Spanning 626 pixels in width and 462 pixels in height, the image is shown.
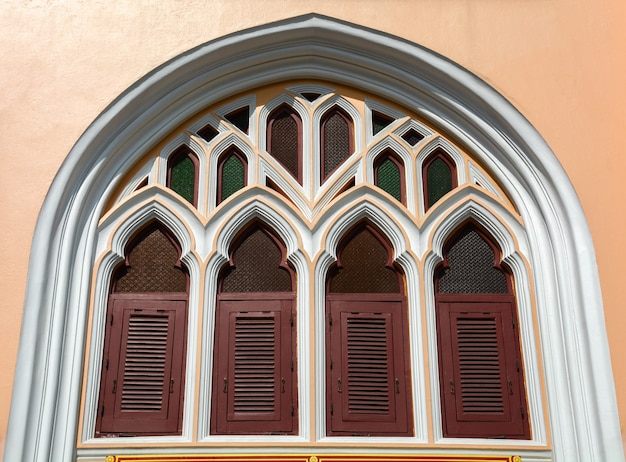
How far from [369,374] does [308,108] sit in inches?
99.9

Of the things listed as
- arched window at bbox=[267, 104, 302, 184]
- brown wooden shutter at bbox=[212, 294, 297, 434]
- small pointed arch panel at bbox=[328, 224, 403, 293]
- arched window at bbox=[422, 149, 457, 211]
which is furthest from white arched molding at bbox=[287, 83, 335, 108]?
brown wooden shutter at bbox=[212, 294, 297, 434]

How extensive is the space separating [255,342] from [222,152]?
178 cm

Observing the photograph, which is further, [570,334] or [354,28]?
[354,28]

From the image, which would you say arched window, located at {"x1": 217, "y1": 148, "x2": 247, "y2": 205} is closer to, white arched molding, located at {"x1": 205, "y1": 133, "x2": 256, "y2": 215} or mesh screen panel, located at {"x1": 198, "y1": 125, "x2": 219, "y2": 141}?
white arched molding, located at {"x1": 205, "y1": 133, "x2": 256, "y2": 215}

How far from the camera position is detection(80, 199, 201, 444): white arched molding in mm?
6539

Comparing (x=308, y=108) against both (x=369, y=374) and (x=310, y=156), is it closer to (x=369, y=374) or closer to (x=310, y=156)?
(x=310, y=156)

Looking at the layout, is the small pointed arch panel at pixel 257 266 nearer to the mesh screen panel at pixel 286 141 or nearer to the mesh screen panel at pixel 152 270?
the mesh screen panel at pixel 152 270

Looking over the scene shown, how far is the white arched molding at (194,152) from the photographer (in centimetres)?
734

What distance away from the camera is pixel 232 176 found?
749 cm

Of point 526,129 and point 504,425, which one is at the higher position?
point 526,129

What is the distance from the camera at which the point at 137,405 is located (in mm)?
6637

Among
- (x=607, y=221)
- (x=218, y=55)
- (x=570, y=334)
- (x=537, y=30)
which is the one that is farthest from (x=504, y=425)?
(x=218, y=55)

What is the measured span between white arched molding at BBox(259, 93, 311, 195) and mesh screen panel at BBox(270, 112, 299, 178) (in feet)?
0.24

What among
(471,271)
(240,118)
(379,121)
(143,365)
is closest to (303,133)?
(240,118)
